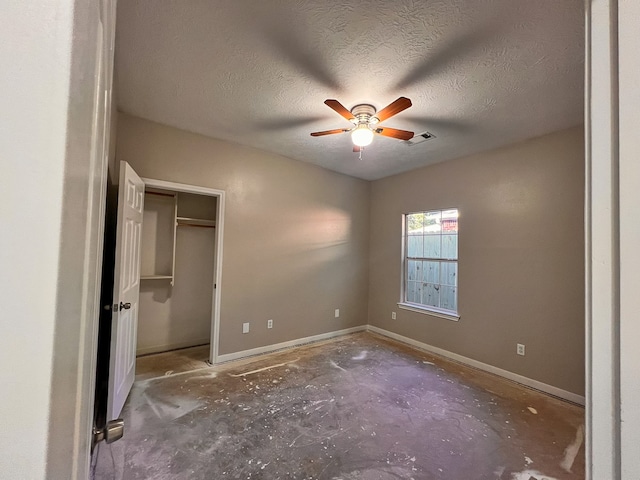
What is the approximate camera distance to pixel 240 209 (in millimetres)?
3406

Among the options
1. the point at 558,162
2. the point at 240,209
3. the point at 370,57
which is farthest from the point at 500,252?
the point at 240,209

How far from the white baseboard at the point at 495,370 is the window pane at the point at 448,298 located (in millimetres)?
570

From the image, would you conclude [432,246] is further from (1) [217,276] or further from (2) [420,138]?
(1) [217,276]

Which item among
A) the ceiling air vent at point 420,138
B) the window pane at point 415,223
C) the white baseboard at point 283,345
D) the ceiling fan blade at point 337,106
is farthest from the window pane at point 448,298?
the ceiling fan blade at point 337,106

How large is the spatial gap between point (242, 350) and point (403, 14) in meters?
3.49

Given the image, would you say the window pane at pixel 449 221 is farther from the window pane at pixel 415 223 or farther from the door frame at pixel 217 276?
the door frame at pixel 217 276

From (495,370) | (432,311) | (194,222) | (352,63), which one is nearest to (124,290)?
(194,222)

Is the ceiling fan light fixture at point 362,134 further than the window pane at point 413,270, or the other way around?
the window pane at point 413,270

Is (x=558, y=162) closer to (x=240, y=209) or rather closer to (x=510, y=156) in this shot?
(x=510, y=156)

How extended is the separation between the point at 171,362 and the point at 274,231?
1.98 meters

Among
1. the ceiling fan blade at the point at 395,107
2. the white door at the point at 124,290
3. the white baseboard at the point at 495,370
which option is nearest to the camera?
the ceiling fan blade at the point at 395,107

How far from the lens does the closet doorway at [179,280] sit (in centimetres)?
323

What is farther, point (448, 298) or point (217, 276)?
point (448, 298)

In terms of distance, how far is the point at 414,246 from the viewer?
420cm
